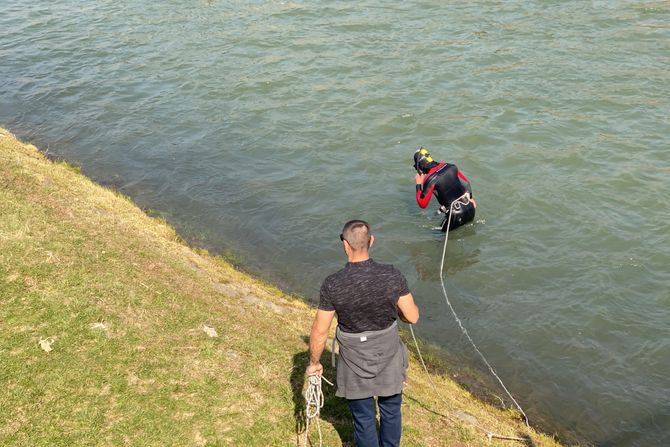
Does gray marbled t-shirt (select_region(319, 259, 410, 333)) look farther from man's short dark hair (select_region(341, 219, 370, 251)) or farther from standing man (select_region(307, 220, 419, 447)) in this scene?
man's short dark hair (select_region(341, 219, 370, 251))

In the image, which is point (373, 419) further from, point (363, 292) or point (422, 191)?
point (422, 191)

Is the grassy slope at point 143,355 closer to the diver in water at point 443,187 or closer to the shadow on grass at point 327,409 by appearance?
the shadow on grass at point 327,409

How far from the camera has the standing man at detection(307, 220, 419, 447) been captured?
5.71 m

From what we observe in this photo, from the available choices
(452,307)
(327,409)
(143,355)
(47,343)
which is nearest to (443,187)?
(452,307)

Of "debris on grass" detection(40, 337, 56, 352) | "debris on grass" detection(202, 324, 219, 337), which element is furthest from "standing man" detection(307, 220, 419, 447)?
"debris on grass" detection(40, 337, 56, 352)

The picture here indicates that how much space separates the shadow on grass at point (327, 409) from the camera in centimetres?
729

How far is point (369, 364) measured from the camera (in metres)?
5.98

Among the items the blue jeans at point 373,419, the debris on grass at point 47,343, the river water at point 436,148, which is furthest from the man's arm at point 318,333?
the river water at point 436,148

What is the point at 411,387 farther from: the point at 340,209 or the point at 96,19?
the point at 96,19

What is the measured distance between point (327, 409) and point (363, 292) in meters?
2.57

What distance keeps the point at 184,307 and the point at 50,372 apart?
6.96 feet

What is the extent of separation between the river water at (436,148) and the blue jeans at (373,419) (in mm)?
4776

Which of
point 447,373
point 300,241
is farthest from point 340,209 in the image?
point 447,373

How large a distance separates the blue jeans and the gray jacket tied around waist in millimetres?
156
